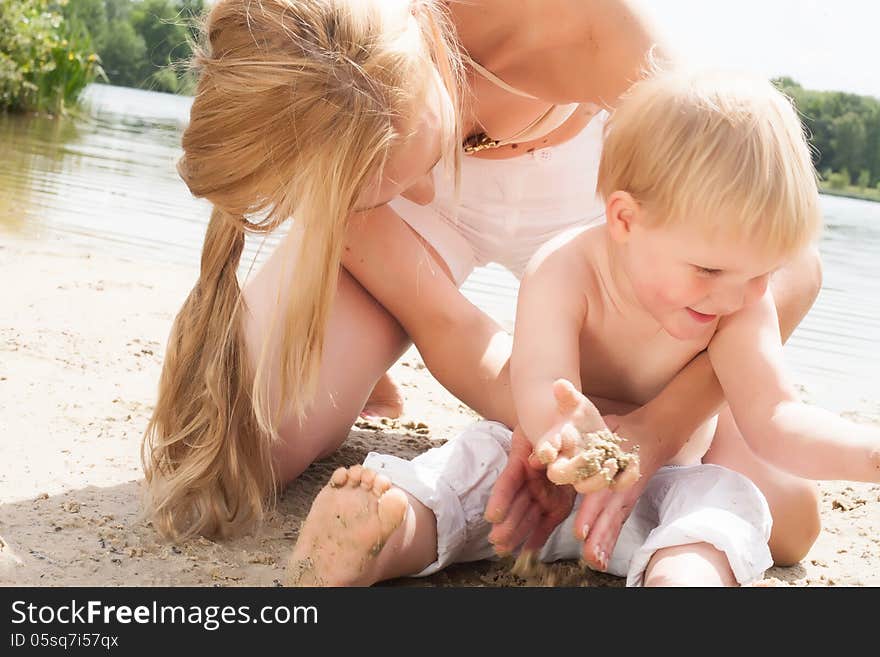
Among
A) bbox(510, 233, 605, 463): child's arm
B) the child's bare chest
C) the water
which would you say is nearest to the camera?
bbox(510, 233, 605, 463): child's arm

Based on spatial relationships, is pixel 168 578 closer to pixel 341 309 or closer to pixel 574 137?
pixel 341 309

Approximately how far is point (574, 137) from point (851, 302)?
2976 mm

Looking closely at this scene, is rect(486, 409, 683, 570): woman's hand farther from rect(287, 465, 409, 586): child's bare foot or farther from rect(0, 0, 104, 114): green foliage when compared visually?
rect(0, 0, 104, 114): green foliage

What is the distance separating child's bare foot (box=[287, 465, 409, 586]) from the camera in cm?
157

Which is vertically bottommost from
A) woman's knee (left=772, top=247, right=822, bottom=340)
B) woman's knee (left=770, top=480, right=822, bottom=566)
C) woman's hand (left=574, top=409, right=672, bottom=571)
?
woman's knee (left=770, top=480, right=822, bottom=566)

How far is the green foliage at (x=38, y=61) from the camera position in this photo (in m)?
9.99

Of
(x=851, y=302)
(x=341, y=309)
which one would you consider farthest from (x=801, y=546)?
(x=851, y=302)

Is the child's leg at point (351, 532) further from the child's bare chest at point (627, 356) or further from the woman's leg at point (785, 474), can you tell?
the woman's leg at point (785, 474)

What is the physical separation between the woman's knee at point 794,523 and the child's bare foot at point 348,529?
2.58ft

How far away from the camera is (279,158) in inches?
73.0

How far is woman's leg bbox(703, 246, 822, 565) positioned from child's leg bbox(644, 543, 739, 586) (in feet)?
1.27

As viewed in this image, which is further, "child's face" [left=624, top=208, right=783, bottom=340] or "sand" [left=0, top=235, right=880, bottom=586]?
"sand" [left=0, top=235, right=880, bottom=586]

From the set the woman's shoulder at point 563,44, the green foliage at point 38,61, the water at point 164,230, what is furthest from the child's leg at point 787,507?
the green foliage at point 38,61

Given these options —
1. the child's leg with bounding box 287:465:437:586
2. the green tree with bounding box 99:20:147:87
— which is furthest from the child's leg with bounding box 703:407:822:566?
the green tree with bounding box 99:20:147:87
